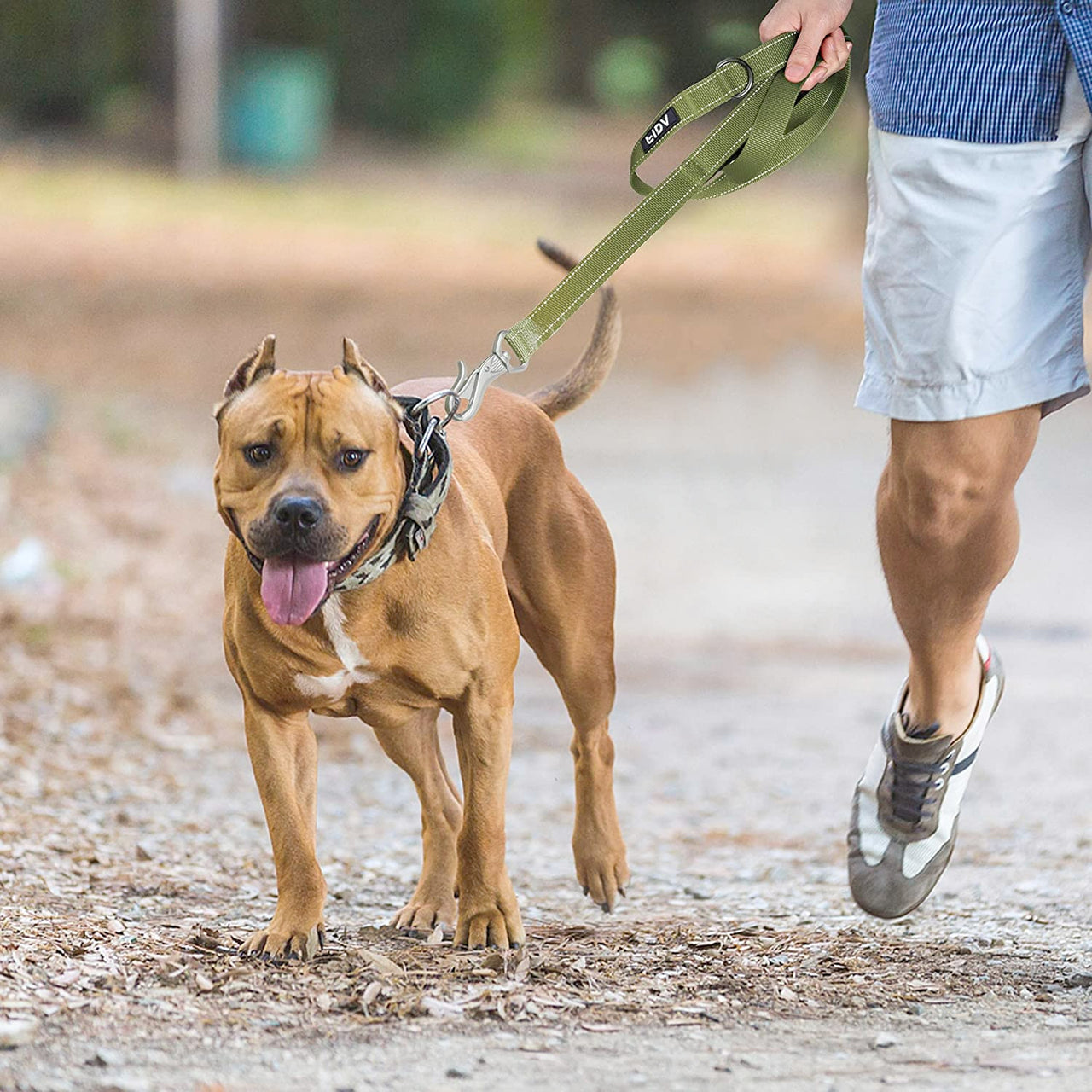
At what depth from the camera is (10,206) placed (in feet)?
72.5

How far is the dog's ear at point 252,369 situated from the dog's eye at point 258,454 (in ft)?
0.49

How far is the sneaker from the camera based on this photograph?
11.7ft

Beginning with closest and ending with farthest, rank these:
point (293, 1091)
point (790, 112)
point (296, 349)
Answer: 1. point (293, 1091)
2. point (790, 112)
3. point (296, 349)

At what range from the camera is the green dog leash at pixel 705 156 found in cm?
363

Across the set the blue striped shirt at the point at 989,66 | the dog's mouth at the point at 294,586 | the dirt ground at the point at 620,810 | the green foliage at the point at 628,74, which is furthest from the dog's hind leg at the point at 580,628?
the green foliage at the point at 628,74

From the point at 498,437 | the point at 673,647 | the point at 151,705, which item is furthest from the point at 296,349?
the point at 498,437

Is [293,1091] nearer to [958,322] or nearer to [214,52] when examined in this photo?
[958,322]

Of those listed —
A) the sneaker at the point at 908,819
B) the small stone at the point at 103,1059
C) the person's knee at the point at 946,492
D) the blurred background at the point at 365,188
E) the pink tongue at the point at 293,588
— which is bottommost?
the small stone at the point at 103,1059

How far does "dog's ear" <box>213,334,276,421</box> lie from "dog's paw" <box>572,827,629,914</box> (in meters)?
1.31

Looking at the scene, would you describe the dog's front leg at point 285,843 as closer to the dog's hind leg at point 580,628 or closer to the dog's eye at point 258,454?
the dog's eye at point 258,454

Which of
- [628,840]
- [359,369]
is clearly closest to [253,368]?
[359,369]

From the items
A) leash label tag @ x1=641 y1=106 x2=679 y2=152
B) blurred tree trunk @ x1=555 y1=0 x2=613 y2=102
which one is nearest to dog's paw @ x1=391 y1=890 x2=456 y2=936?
leash label tag @ x1=641 y1=106 x2=679 y2=152

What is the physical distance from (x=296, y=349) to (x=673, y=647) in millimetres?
7056

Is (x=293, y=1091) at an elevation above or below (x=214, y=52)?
below
